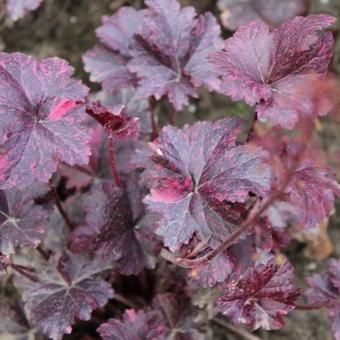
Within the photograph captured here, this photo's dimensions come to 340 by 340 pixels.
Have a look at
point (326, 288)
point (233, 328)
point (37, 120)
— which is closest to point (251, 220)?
point (37, 120)

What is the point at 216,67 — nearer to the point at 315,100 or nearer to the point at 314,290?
the point at 315,100

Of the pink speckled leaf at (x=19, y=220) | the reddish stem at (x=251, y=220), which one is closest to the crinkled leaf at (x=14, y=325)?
the pink speckled leaf at (x=19, y=220)

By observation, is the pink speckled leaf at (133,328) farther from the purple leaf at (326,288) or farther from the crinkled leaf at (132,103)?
the crinkled leaf at (132,103)

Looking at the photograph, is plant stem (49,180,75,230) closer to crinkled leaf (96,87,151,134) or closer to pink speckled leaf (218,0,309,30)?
crinkled leaf (96,87,151,134)

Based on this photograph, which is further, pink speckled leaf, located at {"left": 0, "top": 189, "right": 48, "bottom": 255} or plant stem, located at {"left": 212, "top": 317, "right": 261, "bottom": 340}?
plant stem, located at {"left": 212, "top": 317, "right": 261, "bottom": 340}

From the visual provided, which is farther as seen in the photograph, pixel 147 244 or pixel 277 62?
pixel 147 244

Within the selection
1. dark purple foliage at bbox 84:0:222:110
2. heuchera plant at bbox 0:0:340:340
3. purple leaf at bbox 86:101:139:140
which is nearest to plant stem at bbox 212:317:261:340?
heuchera plant at bbox 0:0:340:340

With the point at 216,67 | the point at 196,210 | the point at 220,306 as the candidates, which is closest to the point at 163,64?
the point at 216,67
